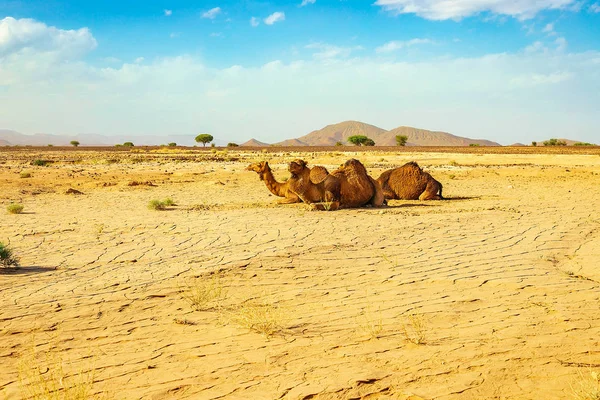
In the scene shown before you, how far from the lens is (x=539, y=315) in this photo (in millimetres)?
6066

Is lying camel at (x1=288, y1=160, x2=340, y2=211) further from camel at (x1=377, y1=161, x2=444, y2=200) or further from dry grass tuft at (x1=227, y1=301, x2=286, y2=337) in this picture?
dry grass tuft at (x1=227, y1=301, x2=286, y2=337)

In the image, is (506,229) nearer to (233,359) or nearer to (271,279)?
(271,279)

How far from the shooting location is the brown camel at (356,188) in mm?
13945

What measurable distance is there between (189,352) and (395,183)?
11.6 meters

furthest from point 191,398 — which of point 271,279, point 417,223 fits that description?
point 417,223

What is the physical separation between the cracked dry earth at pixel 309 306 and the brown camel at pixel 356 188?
1.42m

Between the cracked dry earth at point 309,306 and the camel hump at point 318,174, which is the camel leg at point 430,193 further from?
the cracked dry earth at point 309,306

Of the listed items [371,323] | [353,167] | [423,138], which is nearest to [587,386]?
[371,323]

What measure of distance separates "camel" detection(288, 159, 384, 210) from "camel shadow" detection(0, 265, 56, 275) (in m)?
6.60

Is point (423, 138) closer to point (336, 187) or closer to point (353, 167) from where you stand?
point (353, 167)

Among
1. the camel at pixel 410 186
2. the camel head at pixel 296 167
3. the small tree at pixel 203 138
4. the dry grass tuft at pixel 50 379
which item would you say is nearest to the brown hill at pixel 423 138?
the small tree at pixel 203 138

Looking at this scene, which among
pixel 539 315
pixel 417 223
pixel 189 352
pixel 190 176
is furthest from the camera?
pixel 190 176

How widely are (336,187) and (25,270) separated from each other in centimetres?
748

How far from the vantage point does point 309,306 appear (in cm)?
642
